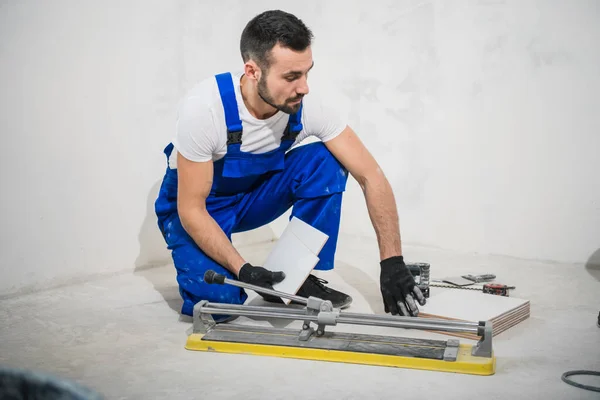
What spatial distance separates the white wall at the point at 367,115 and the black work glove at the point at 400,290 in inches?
46.1

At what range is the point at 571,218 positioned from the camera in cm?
318

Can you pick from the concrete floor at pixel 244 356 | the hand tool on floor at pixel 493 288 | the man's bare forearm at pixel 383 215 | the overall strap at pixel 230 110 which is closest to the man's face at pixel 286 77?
the overall strap at pixel 230 110

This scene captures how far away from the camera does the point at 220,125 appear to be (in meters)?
2.36

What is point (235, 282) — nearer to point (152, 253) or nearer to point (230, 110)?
point (230, 110)

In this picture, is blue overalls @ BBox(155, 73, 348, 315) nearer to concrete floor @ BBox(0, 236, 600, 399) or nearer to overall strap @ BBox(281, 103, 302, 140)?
overall strap @ BBox(281, 103, 302, 140)

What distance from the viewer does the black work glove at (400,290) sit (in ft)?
7.66

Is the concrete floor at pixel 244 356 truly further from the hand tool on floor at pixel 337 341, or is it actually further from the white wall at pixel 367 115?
the white wall at pixel 367 115

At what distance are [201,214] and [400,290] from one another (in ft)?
2.30

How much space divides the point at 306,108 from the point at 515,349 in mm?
1048

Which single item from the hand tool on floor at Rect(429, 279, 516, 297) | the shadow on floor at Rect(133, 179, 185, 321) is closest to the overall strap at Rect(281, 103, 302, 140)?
the hand tool on floor at Rect(429, 279, 516, 297)

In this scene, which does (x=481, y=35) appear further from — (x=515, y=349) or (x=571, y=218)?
(x=515, y=349)

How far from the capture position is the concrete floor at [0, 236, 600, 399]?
186 centimetres

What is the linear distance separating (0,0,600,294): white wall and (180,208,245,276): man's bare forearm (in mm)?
871

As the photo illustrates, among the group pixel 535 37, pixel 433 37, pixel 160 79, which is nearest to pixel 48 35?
pixel 160 79
